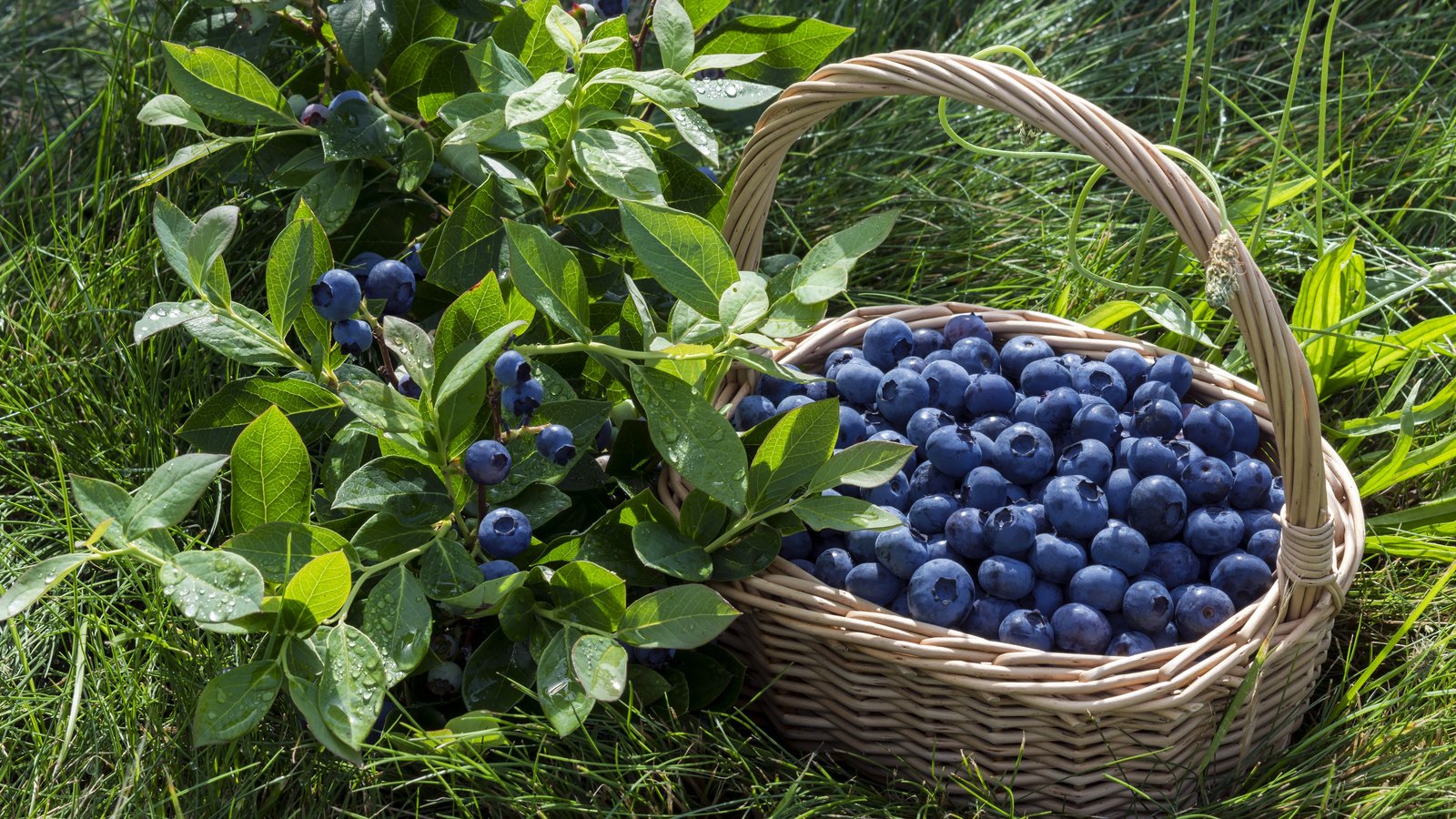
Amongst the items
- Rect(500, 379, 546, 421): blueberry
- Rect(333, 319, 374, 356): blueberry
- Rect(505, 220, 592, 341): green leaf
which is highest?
Rect(505, 220, 592, 341): green leaf

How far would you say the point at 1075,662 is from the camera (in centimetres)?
93

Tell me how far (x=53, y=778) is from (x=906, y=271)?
118cm

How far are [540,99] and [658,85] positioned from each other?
0.35ft

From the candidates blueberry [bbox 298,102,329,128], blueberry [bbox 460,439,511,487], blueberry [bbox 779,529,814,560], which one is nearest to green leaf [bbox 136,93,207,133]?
blueberry [bbox 298,102,329,128]

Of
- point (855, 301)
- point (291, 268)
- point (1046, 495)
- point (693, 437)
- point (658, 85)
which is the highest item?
point (658, 85)

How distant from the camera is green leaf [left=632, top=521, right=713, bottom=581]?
99cm

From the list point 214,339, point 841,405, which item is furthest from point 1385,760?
point 214,339

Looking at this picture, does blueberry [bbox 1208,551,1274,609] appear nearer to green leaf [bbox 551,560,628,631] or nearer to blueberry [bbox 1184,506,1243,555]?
blueberry [bbox 1184,506,1243,555]

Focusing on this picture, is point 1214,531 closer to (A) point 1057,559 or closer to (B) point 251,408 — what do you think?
(A) point 1057,559

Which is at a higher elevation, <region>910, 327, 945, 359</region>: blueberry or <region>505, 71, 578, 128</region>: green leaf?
<region>505, 71, 578, 128</region>: green leaf

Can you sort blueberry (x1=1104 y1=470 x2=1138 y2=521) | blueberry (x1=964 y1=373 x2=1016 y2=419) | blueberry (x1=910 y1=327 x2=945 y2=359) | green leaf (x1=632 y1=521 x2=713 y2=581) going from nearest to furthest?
1. green leaf (x1=632 y1=521 x2=713 y2=581)
2. blueberry (x1=1104 y1=470 x2=1138 y2=521)
3. blueberry (x1=964 y1=373 x2=1016 y2=419)
4. blueberry (x1=910 y1=327 x2=945 y2=359)

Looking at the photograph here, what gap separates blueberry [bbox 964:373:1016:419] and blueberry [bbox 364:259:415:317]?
56 cm

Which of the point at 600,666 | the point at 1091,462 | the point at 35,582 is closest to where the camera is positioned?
the point at 35,582

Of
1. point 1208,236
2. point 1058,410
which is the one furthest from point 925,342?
point 1208,236
